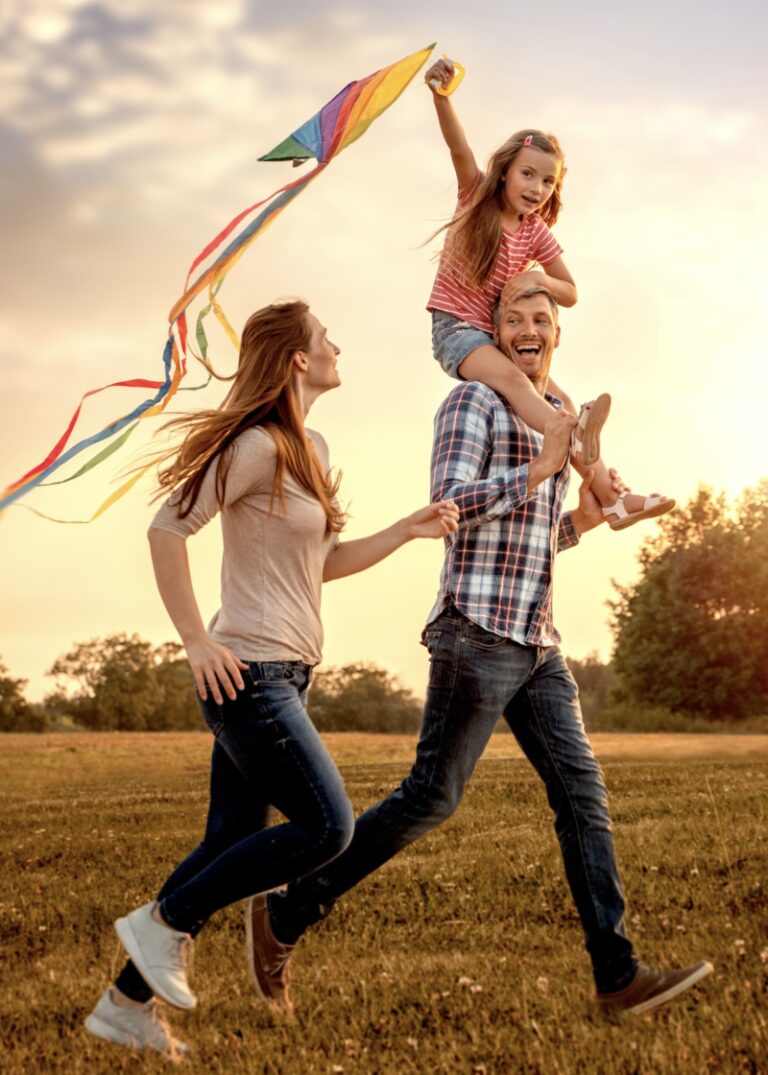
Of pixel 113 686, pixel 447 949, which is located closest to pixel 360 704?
pixel 113 686

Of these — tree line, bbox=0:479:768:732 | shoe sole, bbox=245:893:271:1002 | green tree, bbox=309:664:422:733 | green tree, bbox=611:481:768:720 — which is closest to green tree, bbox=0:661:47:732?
tree line, bbox=0:479:768:732

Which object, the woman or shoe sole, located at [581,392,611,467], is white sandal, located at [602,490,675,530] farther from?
the woman

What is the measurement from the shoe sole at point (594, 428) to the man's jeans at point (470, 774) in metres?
0.86

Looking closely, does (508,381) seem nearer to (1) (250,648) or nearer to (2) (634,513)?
(2) (634,513)

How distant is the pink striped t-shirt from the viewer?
5.36 meters

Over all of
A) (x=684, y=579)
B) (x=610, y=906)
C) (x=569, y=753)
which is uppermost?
(x=684, y=579)

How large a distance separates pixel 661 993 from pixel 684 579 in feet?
131

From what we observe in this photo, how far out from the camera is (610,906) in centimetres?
453

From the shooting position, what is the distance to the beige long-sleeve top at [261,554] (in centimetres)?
416

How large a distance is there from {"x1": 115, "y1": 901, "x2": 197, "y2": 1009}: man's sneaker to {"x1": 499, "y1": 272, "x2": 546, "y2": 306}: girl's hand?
2917 millimetres

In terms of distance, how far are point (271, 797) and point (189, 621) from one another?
0.71 meters

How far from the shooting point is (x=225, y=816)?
14.8 feet

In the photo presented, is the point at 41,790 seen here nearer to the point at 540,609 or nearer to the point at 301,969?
the point at 301,969

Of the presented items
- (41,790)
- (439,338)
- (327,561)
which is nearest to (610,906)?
(327,561)
